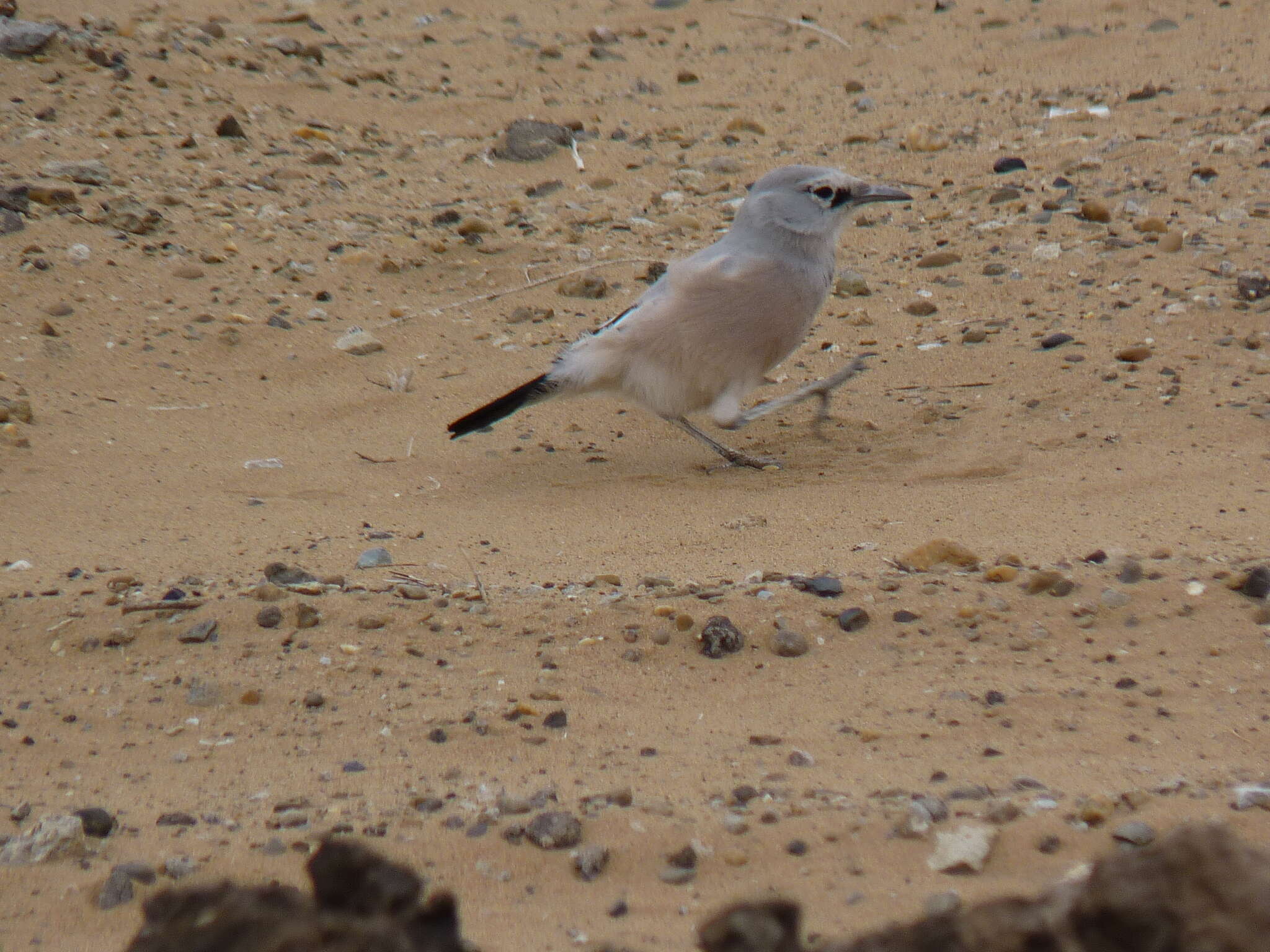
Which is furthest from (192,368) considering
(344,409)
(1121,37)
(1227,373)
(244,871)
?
(1121,37)

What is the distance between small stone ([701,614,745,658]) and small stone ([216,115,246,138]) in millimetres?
5230

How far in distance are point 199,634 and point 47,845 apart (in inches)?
36.1

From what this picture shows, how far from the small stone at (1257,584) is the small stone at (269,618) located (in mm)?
2358

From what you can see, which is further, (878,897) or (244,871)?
(244,871)

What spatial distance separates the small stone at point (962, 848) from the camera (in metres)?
2.34

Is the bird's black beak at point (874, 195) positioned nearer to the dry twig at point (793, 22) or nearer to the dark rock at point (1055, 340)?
the dark rock at point (1055, 340)

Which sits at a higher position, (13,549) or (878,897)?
(878,897)

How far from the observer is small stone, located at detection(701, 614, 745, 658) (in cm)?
329

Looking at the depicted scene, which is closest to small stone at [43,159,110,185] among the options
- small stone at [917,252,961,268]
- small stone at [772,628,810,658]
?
small stone at [917,252,961,268]

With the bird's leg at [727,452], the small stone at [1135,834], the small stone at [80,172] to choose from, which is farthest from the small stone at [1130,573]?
the small stone at [80,172]

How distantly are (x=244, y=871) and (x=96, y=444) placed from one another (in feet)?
9.34

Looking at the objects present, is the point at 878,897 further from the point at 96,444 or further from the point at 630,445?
the point at 96,444

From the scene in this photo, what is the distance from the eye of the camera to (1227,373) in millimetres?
4914

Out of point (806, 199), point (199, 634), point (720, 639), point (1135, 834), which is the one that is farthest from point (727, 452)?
point (1135, 834)
